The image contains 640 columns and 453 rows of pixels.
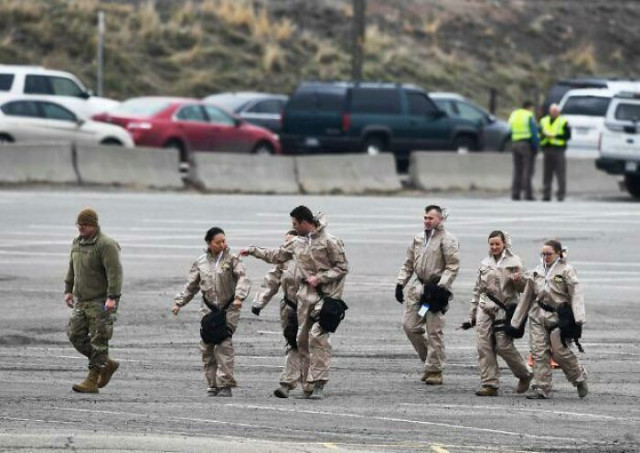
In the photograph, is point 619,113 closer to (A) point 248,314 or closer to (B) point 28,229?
(B) point 28,229

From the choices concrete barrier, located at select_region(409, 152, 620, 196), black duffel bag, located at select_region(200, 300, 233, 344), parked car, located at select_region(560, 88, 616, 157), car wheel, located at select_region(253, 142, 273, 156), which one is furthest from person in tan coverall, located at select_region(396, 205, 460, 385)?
car wheel, located at select_region(253, 142, 273, 156)

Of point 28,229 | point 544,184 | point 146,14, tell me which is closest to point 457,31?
point 146,14

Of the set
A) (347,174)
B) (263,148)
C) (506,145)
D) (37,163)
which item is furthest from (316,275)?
(506,145)

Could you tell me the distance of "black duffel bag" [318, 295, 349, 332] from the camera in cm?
1445

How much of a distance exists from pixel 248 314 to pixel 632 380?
18.0 ft

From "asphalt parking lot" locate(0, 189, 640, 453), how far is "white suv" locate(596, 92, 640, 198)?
6.84 feet

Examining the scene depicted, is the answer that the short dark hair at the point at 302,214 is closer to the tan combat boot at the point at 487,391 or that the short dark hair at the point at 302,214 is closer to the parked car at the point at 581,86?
the tan combat boot at the point at 487,391

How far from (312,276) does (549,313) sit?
208 centimetres

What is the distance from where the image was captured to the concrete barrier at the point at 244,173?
3206 centimetres

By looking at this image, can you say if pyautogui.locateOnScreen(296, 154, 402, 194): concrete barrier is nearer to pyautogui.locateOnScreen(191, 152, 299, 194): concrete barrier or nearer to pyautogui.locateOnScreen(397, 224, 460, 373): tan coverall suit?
pyautogui.locateOnScreen(191, 152, 299, 194): concrete barrier

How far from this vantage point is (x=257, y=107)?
4069cm

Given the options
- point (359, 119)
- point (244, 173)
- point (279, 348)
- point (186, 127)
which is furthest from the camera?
point (359, 119)

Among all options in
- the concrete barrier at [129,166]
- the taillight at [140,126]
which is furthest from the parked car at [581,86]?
the concrete barrier at [129,166]

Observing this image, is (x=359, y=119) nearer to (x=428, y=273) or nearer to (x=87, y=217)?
(x=428, y=273)
